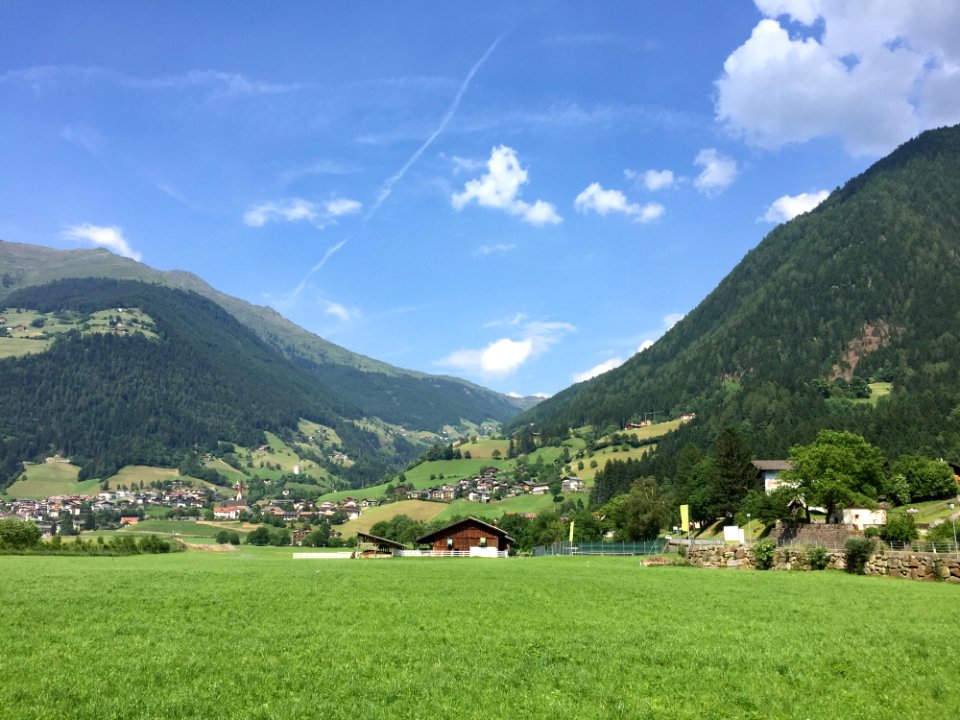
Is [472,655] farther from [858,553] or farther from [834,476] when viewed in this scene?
[834,476]

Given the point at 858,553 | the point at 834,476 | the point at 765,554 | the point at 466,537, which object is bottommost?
the point at 466,537

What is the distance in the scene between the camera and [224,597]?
2597 cm

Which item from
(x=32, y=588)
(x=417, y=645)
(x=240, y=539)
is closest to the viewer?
(x=417, y=645)

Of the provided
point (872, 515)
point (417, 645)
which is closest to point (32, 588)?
point (417, 645)

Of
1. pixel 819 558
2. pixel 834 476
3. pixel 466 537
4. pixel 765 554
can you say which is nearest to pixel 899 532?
pixel 834 476

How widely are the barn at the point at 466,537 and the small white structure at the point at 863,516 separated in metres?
43.0

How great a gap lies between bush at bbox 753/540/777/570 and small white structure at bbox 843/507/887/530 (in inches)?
1531

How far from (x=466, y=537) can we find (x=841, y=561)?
56.3 metres

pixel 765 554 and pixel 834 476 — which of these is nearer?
pixel 765 554

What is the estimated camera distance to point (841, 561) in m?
43.2

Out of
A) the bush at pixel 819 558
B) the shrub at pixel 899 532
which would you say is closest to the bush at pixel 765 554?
the bush at pixel 819 558

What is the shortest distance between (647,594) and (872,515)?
65.7m

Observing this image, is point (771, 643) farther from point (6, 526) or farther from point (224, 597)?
point (6, 526)

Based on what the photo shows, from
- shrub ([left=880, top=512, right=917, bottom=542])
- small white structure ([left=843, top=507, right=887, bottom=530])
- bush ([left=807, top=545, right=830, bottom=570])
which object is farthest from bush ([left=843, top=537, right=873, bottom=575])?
Result: small white structure ([left=843, top=507, right=887, bottom=530])
